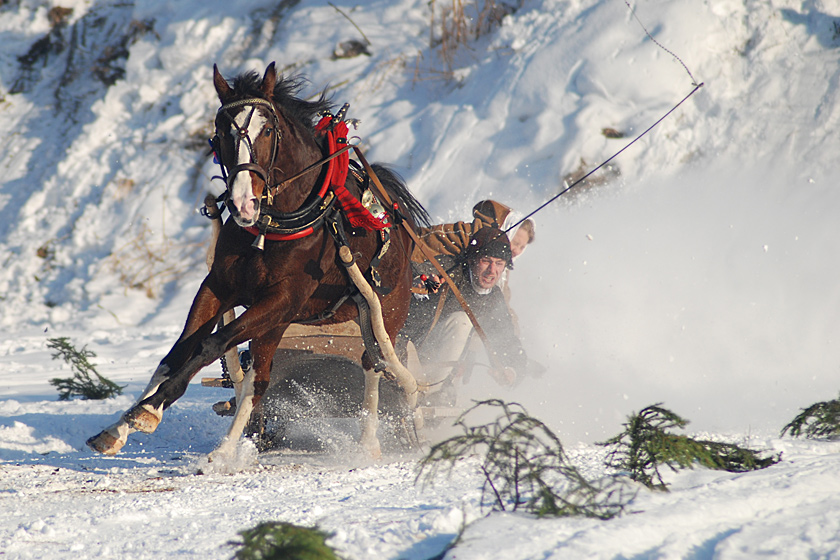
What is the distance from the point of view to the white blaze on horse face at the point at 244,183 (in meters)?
2.86

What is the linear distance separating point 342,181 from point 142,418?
1.34 meters

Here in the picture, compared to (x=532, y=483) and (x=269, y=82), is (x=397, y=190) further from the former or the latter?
(x=532, y=483)

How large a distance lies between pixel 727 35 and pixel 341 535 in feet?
28.0

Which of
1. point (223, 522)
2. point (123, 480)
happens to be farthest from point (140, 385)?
point (223, 522)

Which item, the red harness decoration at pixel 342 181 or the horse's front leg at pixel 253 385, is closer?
the red harness decoration at pixel 342 181

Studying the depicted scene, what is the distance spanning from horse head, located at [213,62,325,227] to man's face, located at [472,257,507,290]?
1798mm

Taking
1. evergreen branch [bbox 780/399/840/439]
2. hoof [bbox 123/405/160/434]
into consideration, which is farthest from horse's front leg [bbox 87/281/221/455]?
evergreen branch [bbox 780/399/840/439]

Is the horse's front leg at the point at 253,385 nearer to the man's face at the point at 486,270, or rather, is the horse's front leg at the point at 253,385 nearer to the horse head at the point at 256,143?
the horse head at the point at 256,143

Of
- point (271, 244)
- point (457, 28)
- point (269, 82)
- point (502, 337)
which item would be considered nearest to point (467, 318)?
point (502, 337)

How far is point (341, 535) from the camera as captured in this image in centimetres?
184

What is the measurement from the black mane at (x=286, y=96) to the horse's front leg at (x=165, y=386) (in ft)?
2.83

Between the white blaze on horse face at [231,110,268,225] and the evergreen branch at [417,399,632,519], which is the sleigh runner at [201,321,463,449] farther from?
the evergreen branch at [417,399,632,519]

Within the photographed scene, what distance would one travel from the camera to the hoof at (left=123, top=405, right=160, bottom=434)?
112 inches

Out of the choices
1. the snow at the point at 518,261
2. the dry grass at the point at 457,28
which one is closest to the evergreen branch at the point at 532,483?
the snow at the point at 518,261
